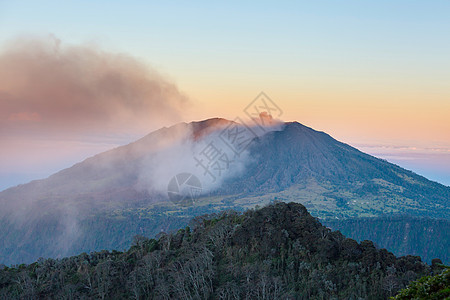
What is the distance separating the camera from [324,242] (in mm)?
39938

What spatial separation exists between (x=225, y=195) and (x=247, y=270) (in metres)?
132

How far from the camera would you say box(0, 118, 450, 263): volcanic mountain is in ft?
446

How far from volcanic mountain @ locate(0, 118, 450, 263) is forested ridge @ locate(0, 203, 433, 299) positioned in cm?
8102

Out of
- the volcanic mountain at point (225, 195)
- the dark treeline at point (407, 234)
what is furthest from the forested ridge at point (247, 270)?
the volcanic mountain at point (225, 195)

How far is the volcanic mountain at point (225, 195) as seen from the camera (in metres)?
136

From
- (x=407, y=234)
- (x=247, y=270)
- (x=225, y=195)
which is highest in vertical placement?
(x=225, y=195)

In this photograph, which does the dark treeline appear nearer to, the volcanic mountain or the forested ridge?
the volcanic mountain

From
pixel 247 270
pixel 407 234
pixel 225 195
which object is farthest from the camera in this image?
pixel 225 195

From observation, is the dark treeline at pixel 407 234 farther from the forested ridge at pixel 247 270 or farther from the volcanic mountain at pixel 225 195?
the forested ridge at pixel 247 270

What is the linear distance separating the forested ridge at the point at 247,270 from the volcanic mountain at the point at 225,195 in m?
81.0

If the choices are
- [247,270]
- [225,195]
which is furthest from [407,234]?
[247,270]

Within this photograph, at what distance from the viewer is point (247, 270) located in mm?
35625

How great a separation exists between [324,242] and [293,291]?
7731mm

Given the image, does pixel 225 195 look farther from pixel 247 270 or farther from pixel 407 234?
pixel 247 270
